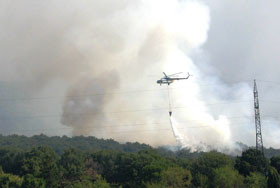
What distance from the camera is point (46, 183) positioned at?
118 m

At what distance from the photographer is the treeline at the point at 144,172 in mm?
104375

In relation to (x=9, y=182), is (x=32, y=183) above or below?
below

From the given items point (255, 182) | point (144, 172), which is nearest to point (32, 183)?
point (144, 172)

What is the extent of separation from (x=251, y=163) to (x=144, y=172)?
1191 inches

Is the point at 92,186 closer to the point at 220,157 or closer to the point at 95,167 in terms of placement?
the point at 220,157

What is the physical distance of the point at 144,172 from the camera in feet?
382

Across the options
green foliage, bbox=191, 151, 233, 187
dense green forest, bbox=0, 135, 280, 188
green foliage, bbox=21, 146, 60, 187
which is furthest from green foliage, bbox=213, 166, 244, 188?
green foliage, bbox=21, 146, 60, 187

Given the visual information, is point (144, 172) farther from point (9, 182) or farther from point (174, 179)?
point (9, 182)

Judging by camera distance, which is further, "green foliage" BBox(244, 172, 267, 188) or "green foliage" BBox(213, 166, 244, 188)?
"green foliage" BBox(213, 166, 244, 188)

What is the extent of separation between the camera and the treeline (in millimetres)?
104375

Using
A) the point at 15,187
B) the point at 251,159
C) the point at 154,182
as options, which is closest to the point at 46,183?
the point at 15,187

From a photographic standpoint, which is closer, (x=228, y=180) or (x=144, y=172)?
(x=228, y=180)

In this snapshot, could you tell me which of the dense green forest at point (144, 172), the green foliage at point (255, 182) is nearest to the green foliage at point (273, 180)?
the dense green forest at point (144, 172)

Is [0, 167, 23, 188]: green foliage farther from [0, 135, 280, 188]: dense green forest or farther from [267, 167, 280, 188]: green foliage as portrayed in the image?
[267, 167, 280, 188]: green foliage
